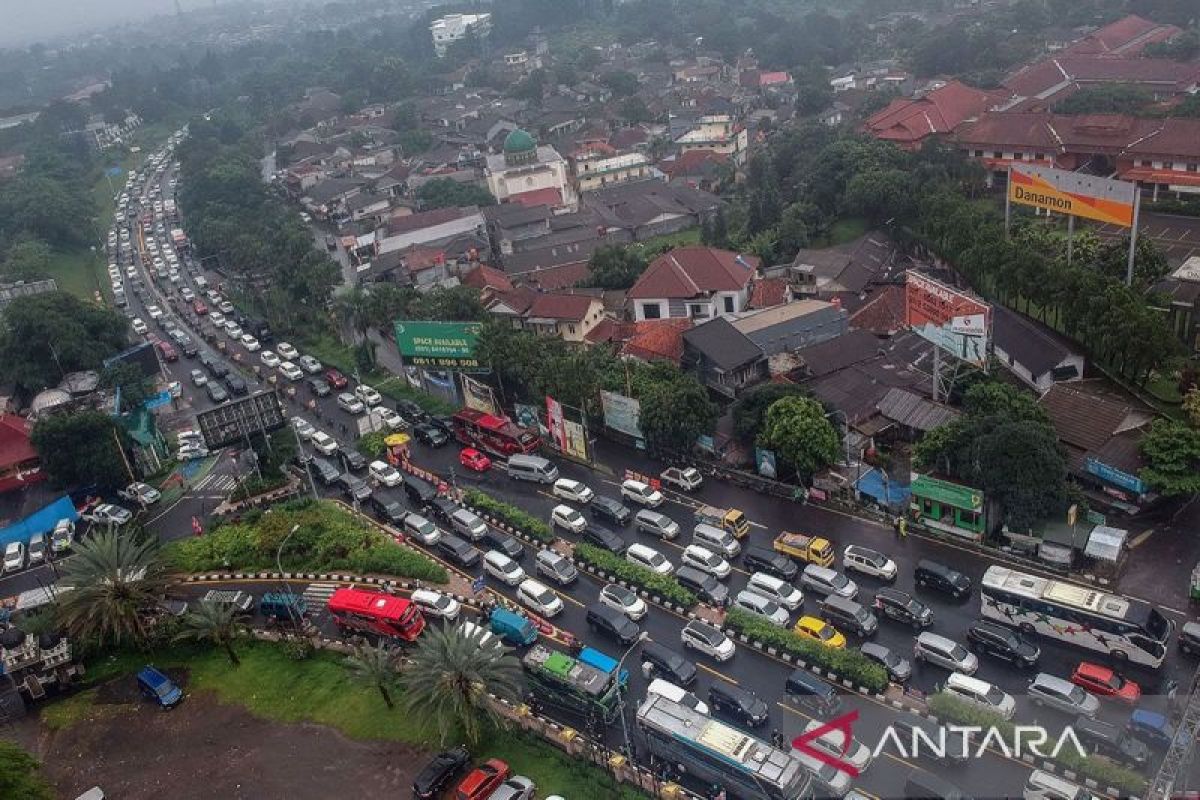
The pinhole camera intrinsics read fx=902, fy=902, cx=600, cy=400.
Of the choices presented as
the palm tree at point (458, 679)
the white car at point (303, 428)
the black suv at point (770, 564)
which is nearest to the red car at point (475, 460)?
the white car at point (303, 428)

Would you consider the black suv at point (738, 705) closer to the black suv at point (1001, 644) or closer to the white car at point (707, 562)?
the white car at point (707, 562)

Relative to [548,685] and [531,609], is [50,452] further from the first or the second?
[548,685]

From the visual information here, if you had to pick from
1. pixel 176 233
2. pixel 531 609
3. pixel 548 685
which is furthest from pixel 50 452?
pixel 176 233

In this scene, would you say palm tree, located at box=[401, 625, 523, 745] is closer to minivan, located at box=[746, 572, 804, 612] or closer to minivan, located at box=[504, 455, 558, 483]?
minivan, located at box=[746, 572, 804, 612]

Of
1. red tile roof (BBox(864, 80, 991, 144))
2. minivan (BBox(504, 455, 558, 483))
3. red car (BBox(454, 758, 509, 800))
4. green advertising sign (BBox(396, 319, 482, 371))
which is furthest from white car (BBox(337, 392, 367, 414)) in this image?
red tile roof (BBox(864, 80, 991, 144))

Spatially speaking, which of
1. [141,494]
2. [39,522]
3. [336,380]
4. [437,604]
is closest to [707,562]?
[437,604]
